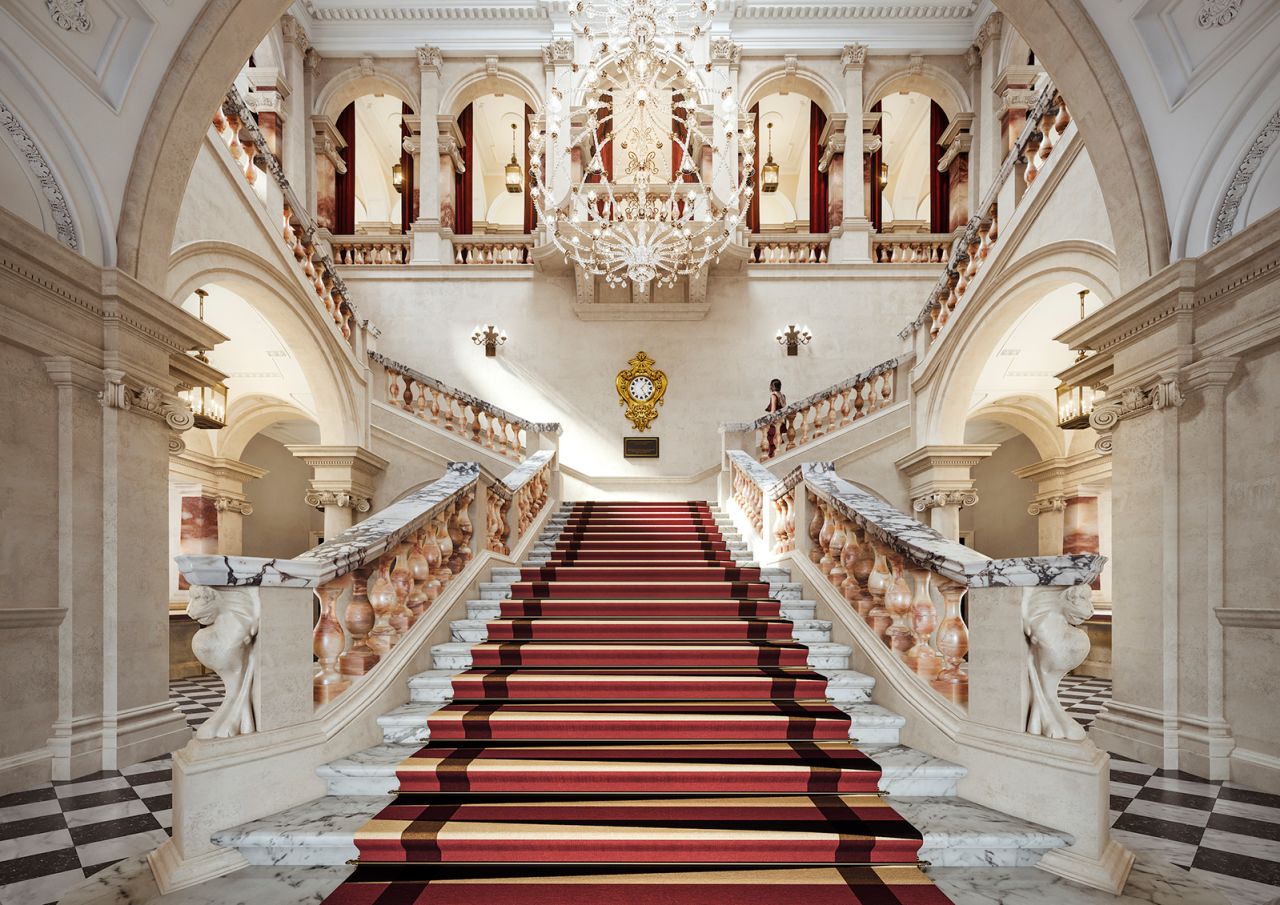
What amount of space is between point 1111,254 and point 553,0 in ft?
32.5

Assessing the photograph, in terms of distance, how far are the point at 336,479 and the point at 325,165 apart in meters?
6.19

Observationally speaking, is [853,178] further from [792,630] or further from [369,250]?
[792,630]

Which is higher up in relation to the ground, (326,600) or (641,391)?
(641,391)

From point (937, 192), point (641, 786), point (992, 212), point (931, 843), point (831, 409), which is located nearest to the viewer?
point (931, 843)

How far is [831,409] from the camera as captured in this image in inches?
384

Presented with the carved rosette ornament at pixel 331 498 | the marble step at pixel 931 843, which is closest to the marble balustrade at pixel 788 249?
the carved rosette ornament at pixel 331 498

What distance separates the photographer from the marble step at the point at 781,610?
481cm

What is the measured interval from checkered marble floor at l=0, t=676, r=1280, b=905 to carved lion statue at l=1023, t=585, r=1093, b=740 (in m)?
0.79

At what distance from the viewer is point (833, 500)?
4.49 meters

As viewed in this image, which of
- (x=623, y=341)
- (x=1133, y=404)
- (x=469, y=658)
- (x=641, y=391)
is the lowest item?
(x=469, y=658)

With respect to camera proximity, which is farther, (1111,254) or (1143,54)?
(1111,254)

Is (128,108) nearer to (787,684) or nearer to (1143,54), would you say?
(787,684)

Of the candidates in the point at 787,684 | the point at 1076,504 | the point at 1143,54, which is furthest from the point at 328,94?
the point at 1076,504

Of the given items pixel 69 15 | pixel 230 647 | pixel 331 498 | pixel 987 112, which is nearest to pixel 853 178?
pixel 987 112
